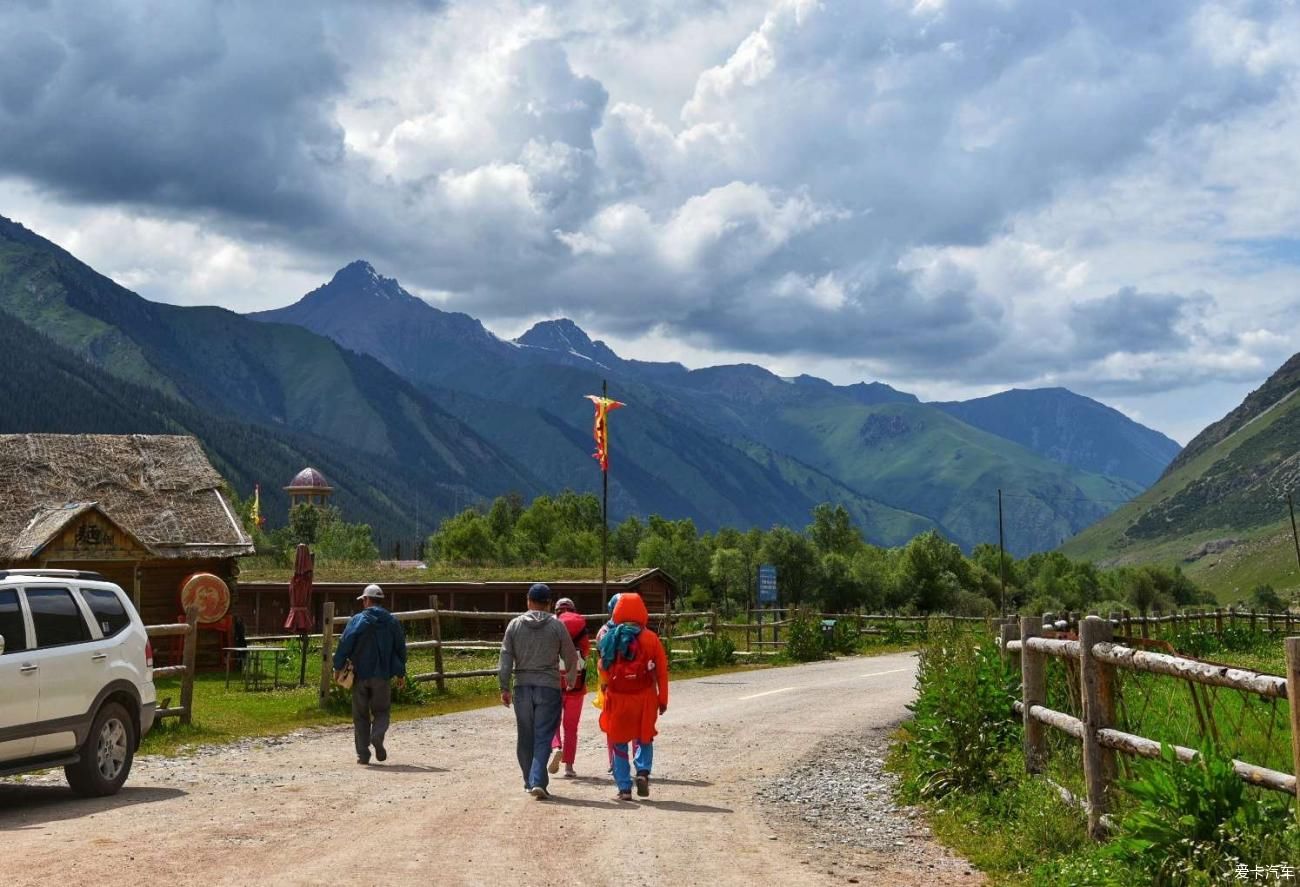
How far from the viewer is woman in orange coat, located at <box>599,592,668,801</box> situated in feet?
43.2

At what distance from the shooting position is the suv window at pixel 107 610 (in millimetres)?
14016

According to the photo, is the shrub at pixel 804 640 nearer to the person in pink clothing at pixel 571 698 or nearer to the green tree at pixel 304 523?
the person in pink clothing at pixel 571 698

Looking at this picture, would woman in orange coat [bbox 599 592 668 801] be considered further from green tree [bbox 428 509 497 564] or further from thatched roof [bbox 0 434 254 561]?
green tree [bbox 428 509 497 564]

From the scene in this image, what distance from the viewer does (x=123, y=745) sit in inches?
548

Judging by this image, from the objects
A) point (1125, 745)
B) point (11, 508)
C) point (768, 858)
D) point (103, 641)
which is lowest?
point (768, 858)

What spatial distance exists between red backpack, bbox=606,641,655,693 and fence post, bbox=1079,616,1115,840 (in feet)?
15.8

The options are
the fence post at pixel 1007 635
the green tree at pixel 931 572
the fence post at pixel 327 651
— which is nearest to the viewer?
the fence post at pixel 1007 635

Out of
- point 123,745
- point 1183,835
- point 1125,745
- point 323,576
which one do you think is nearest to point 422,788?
point 123,745

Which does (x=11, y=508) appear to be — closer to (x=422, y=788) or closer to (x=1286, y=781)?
(x=422, y=788)

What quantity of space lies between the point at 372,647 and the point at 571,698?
3.32 metres

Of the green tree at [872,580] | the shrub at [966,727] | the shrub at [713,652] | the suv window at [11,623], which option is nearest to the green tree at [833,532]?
the green tree at [872,580]

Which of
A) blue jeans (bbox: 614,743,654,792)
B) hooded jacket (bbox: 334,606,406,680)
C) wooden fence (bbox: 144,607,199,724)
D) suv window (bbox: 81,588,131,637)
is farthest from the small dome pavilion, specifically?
blue jeans (bbox: 614,743,654,792)

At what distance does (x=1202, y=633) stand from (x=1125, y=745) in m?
37.1

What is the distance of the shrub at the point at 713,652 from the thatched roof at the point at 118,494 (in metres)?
13.0
